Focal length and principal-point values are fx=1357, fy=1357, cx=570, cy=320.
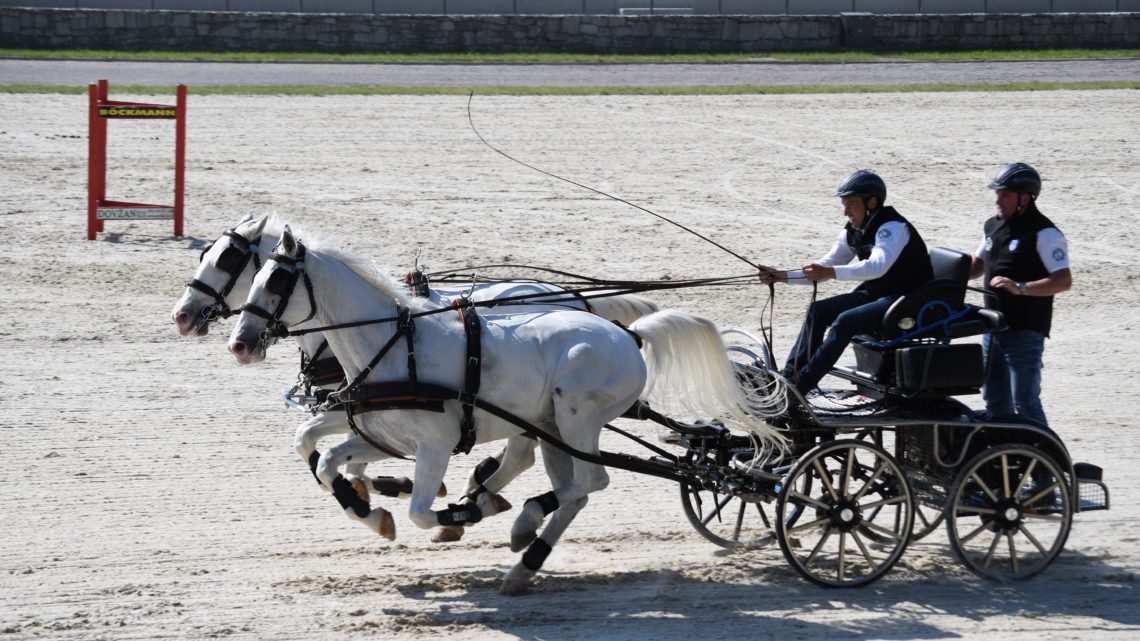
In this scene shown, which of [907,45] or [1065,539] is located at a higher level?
[907,45]

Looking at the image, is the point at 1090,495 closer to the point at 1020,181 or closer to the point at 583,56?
the point at 1020,181

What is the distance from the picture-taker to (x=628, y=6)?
2966cm

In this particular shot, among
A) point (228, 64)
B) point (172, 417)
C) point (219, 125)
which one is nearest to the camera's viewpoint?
point (172, 417)

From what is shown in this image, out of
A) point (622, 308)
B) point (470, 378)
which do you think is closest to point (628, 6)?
point (622, 308)

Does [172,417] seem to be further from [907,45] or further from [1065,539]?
[907,45]

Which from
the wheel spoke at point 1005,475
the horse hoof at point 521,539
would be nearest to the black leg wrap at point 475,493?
the horse hoof at point 521,539

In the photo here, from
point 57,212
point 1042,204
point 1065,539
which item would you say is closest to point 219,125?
point 57,212

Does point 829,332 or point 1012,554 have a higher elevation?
point 829,332

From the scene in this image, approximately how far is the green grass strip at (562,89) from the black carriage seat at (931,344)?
13940mm

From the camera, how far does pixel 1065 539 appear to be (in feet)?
22.7

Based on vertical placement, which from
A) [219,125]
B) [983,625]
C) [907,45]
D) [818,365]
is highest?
[907,45]

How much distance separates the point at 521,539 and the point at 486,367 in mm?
902

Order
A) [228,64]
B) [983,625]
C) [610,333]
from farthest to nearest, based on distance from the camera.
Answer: [228,64], [610,333], [983,625]

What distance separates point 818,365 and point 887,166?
10.7 meters
